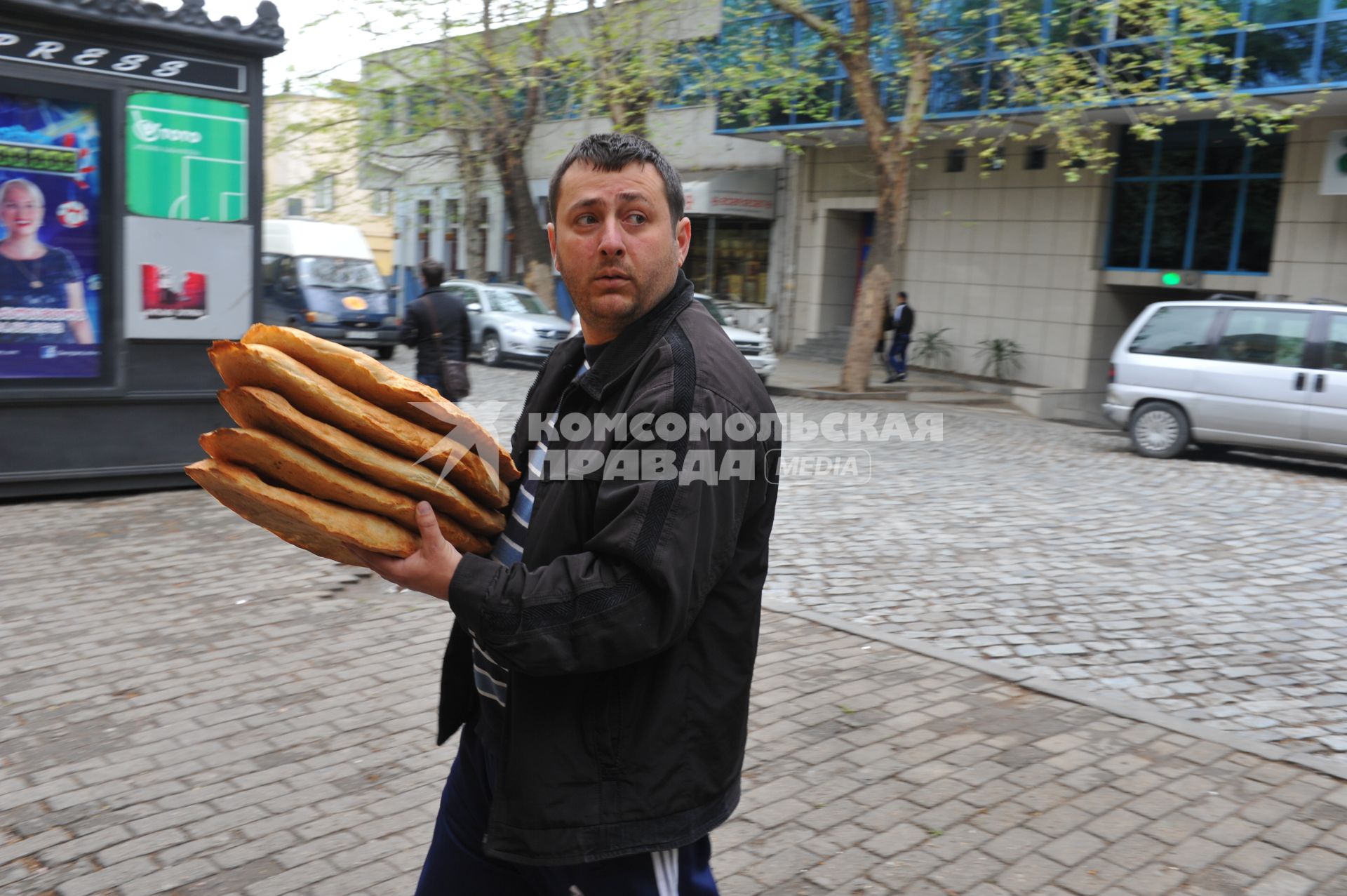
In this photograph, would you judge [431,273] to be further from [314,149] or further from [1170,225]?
[314,149]

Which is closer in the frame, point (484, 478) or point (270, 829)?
point (484, 478)

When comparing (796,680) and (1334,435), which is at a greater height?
(1334,435)

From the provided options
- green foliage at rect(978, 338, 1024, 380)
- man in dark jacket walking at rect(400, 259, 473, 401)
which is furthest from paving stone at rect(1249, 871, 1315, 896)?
green foliage at rect(978, 338, 1024, 380)

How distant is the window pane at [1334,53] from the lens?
1669cm

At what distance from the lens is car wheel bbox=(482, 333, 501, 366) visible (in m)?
21.8

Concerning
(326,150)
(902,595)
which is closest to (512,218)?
(326,150)

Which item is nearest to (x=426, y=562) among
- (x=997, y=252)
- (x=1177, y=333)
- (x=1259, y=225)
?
(x=1177, y=333)

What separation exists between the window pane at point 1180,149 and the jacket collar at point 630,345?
21528 millimetres

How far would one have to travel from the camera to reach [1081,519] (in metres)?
9.60

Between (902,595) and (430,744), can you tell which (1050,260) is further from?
(430,744)

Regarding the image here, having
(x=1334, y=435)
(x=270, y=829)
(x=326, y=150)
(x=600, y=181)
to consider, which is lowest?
(x=270, y=829)

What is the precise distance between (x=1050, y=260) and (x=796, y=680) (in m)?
19.3

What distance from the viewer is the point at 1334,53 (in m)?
16.8

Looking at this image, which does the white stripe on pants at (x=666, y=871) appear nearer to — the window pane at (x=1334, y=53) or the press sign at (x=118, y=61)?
the press sign at (x=118, y=61)
